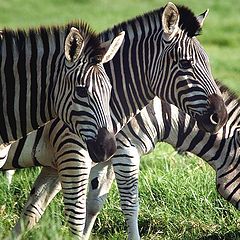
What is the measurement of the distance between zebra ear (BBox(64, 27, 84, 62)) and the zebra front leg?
129cm

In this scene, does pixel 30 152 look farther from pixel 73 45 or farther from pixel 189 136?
pixel 189 136

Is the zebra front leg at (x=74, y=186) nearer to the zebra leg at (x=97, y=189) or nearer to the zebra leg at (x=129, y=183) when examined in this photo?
the zebra leg at (x=129, y=183)

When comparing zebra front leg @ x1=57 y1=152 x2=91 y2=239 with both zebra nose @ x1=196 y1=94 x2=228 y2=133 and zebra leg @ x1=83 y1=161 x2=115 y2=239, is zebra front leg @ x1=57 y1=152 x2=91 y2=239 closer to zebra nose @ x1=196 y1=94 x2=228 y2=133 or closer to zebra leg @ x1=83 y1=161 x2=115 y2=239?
zebra leg @ x1=83 y1=161 x2=115 y2=239

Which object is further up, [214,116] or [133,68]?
[133,68]

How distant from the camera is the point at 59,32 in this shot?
7.91 meters

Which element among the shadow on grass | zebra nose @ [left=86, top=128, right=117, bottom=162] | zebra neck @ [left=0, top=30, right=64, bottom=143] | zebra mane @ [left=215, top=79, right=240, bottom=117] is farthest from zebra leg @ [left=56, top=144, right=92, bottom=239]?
zebra mane @ [left=215, top=79, right=240, bottom=117]

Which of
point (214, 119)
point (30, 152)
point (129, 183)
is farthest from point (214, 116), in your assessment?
point (30, 152)

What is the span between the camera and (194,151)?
31.2ft

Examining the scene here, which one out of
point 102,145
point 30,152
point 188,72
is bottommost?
point 30,152

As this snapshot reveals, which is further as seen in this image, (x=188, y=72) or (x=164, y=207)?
(x=164, y=207)

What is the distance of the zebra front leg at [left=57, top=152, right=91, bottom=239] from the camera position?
334 inches

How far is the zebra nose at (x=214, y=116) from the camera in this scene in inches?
332

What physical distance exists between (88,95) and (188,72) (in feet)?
4.69

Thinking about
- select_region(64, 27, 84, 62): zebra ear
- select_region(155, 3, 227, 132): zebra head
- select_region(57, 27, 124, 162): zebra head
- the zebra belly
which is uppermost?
select_region(155, 3, 227, 132): zebra head
